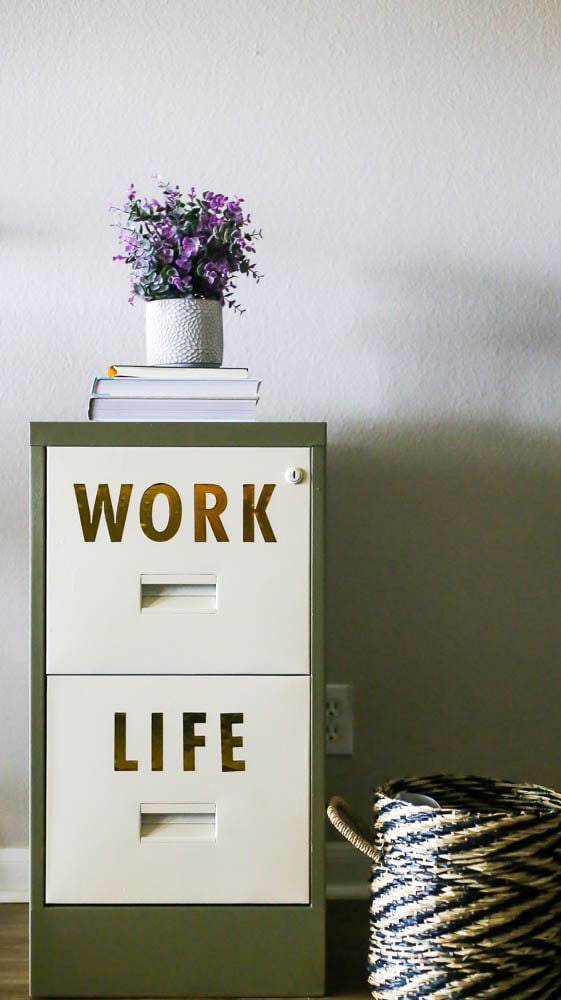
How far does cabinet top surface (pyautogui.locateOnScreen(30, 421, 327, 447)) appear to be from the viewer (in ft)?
3.83

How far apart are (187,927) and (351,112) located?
116 centimetres

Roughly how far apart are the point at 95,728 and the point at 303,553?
1.02 ft

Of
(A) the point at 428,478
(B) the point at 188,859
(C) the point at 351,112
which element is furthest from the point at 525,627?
(C) the point at 351,112

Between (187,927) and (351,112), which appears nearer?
(187,927)

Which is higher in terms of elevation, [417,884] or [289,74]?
[289,74]

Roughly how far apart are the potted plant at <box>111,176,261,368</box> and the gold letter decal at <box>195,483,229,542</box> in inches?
6.8

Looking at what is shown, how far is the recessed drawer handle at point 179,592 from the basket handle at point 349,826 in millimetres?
283

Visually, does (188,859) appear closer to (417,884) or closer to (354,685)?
(417,884)

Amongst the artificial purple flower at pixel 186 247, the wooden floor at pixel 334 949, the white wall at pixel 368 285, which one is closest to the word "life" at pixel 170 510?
the artificial purple flower at pixel 186 247

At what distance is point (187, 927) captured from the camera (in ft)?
3.84

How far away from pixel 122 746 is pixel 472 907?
0.42 meters

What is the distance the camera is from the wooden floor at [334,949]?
1218 millimetres

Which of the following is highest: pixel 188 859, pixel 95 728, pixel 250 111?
pixel 250 111

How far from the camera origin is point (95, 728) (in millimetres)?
1170
